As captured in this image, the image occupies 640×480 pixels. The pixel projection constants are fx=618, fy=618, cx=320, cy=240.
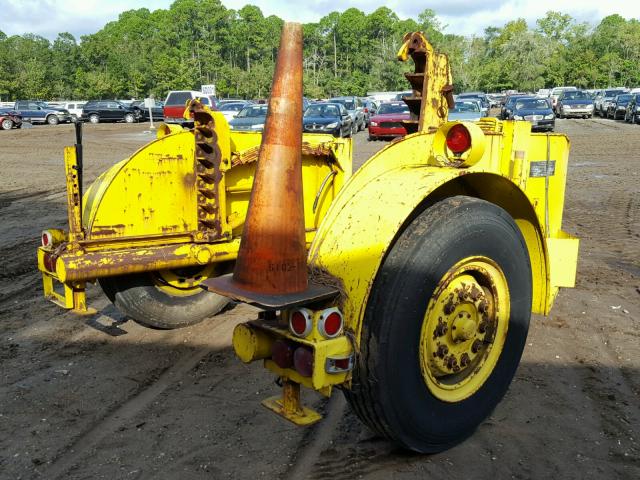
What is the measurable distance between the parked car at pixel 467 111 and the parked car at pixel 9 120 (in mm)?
24884

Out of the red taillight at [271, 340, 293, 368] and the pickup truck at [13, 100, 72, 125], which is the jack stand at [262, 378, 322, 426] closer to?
the red taillight at [271, 340, 293, 368]

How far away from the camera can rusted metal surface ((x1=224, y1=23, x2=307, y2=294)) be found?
99.0 inches

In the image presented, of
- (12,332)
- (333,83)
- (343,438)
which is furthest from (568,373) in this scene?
(333,83)

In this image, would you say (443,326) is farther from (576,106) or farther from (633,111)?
→ (576,106)

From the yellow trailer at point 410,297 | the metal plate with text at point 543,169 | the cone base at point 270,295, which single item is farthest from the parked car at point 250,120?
the cone base at point 270,295

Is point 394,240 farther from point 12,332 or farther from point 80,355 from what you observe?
point 12,332

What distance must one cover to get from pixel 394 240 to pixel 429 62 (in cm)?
153

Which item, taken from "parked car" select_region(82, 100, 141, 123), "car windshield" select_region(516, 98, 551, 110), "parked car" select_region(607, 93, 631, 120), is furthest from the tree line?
"car windshield" select_region(516, 98, 551, 110)

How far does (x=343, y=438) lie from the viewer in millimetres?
3451

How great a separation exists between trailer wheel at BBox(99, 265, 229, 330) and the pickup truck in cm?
3666

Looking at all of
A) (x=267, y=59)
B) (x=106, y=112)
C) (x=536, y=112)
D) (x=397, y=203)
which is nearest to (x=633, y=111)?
(x=536, y=112)

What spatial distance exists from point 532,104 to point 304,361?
27.2 m

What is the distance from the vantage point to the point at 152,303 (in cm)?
493

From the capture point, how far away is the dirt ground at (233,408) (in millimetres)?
3205
